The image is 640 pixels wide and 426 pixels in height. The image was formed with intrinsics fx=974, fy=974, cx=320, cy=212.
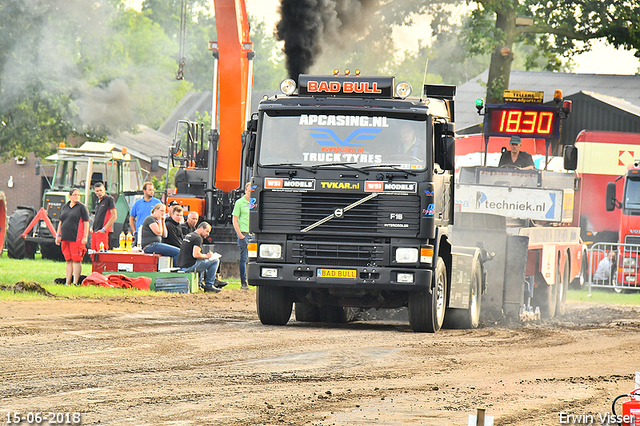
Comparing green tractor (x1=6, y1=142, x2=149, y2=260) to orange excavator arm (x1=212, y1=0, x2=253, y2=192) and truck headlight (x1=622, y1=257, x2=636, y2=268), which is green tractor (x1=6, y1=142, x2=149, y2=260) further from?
truck headlight (x1=622, y1=257, x2=636, y2=268)

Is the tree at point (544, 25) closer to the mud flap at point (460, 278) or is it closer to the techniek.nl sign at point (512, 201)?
the techniek.nl sign at point (512, 201)

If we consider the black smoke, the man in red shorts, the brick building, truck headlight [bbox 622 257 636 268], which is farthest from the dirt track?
the brick building

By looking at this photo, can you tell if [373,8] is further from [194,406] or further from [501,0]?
[194,406]

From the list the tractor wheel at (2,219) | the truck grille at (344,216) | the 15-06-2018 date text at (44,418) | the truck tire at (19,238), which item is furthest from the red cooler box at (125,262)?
the 15-06-2018 date text at (44,418)

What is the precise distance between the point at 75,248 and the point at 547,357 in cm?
911

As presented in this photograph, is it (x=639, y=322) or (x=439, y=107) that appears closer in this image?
(x=439, y=107)

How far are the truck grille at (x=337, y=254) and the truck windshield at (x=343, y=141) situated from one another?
1017mm

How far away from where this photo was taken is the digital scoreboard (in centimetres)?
1772

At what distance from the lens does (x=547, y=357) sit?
10.7 m

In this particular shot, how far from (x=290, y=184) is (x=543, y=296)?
20.3ft

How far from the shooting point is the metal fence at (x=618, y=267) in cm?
2297

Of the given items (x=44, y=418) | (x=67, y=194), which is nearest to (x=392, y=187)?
(x=44, y=418)

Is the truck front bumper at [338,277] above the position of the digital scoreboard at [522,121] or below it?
below

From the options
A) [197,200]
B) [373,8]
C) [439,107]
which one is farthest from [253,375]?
[373,8]
